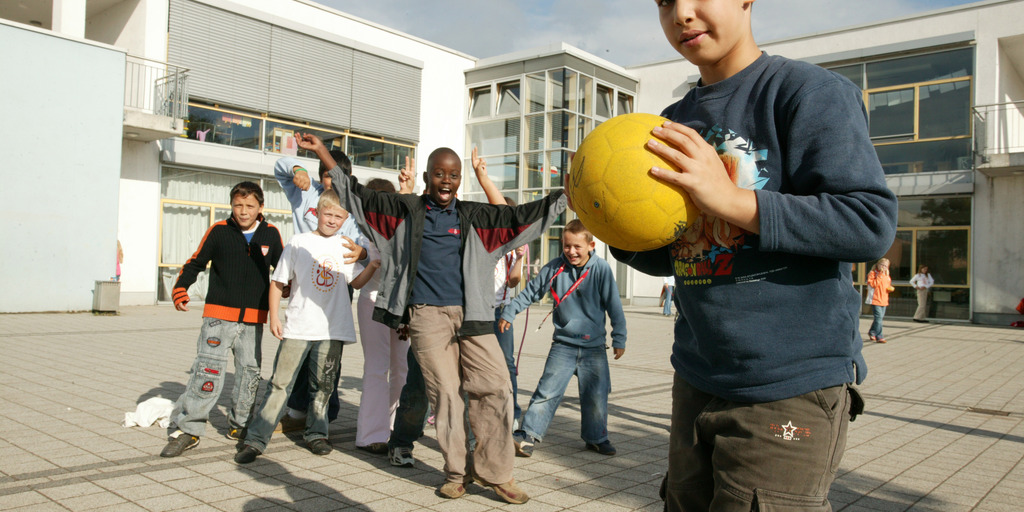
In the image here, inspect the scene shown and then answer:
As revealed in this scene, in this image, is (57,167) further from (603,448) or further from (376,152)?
(603,448)

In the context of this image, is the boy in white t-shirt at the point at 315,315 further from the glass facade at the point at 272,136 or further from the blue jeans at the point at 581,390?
the glass facade at the point at 272,136

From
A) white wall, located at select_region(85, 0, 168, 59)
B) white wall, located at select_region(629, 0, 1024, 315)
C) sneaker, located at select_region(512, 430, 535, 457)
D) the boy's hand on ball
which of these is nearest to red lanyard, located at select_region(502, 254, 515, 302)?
sneaker, located at select_region(512, 430, 535, 457)

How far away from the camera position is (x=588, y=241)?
6.00m

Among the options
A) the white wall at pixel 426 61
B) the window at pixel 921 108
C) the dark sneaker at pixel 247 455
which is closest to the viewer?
the dark sneaker at pixel 247 455

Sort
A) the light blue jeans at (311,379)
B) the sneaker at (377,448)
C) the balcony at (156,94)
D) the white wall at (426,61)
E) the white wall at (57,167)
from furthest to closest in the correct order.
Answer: the white wall at (426,61)
the balcony at (156,94)
the white wall at (57,167)
the sneaker at (377,448)
the light blue jeans at (311,379)

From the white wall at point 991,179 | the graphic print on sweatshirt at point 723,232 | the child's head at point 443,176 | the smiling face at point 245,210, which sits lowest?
the graphic print on sweatshirt at point 723,232

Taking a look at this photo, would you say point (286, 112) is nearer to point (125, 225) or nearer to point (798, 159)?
point (125, 225)

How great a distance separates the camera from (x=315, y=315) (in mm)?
5352

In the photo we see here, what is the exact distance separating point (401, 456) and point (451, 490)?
78cm

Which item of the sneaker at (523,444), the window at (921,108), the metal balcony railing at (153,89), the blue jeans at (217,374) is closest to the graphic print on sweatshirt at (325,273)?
the blue jeans at (217,374)

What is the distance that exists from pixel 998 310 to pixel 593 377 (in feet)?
66.0

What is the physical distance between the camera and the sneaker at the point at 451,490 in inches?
170

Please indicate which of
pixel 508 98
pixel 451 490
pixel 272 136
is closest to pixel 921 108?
pixel 508 98

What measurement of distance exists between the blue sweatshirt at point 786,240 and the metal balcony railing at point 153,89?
63.7 ft
